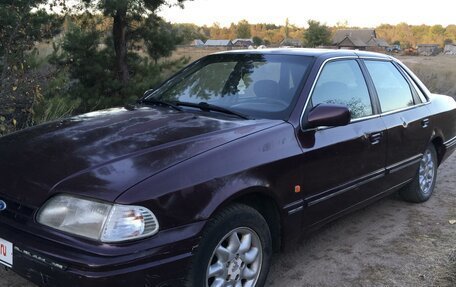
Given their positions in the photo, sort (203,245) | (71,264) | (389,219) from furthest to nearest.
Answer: (389,219), (203,245), (71,264)

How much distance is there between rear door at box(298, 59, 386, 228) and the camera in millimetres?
3373

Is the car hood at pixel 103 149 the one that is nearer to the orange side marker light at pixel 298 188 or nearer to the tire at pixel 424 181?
the orange side marker light at pixel 298 188

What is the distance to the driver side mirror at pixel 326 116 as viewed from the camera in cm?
327

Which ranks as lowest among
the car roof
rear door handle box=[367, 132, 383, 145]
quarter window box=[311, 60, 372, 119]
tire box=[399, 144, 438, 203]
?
tire box=[399, 144, 438, 203]

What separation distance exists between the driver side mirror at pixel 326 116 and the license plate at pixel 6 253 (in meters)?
2.02

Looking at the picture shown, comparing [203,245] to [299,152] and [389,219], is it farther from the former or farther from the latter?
[389,219]

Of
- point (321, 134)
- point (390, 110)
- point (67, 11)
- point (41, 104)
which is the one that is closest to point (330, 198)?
point (321, 134)

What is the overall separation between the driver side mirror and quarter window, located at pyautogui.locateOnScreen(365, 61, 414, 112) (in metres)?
1.15

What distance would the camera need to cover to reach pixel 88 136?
3.05 metres

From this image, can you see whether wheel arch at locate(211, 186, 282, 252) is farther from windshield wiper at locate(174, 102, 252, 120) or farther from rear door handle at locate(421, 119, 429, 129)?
rear door handle at locate(421, 119, 429, 129)

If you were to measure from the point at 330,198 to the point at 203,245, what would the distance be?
1342 millimetres

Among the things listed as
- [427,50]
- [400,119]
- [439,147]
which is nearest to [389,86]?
[400,119]

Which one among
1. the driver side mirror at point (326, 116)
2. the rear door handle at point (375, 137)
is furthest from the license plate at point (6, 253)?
the rear door handle at point (375, 137)

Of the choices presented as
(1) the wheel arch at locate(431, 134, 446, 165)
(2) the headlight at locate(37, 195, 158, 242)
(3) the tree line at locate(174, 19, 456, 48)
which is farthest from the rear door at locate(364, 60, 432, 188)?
(3) the tree line at locate(174, 19, 456, 48)
